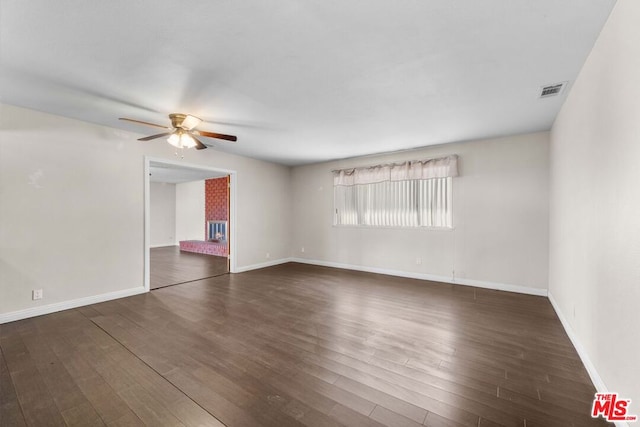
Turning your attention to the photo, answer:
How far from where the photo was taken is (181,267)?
6.09 metres

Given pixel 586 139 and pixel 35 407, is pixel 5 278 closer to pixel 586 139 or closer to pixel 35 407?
pixel 35 407

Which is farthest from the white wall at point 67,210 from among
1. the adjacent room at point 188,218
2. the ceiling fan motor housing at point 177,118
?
the adjacent room at point 188,218

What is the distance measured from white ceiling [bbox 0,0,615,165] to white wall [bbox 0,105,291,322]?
34 centimetres

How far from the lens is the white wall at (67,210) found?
3049 millimetres

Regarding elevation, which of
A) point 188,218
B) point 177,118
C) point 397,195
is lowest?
point 188,218

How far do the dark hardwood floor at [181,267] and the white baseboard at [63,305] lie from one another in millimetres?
467

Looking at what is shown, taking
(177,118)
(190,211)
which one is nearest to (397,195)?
(177,118)

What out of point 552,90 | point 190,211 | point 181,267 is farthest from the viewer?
point 190,211

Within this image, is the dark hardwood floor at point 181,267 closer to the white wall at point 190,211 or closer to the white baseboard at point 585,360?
the white wall at point 190,211

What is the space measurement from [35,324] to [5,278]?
25.4 inches

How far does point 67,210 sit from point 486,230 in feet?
20.1

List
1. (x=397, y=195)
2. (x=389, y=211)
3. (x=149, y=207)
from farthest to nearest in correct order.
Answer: (x=389, y=211)
(x=397, y=195)
(x=149, y=207)

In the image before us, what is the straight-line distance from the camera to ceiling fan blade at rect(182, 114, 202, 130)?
326 cm

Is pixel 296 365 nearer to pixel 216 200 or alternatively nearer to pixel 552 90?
pixel 552 90
